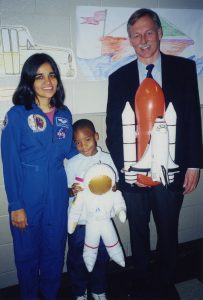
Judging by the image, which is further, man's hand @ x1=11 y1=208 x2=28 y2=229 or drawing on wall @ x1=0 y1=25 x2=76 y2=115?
drawing on wall @ x1=0 y1=25 x2=76 y2=115

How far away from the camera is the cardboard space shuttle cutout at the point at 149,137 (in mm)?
1255

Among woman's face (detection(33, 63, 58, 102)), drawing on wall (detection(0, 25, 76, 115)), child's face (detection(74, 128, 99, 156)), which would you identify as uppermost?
drawing on wall (detection(0, 25, 76, 115))

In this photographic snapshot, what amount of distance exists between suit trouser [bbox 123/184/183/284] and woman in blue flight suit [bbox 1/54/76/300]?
0.47 metres

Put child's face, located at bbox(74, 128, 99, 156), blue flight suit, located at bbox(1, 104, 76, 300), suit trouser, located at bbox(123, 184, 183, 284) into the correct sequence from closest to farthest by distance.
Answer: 1. blue flight suit, located at bbox(1, 104, 76, 300)
2. child's face, located at bbox(74, 128, 99, 156)
3. suit trouser, located at bbox(123, 184, 183, 284)

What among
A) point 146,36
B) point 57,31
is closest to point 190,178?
point 146,36

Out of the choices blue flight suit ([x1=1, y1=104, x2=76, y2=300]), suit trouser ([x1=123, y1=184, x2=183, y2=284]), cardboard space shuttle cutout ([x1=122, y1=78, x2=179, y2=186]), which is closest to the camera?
cardboard space shuttle cutout ([x1=122, y1=78, x2=179, y2=186])

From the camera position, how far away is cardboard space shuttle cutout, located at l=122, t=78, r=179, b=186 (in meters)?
1.25

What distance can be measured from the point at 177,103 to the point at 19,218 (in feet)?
3.67

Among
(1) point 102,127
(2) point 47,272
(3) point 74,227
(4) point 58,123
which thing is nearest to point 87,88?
(1) point 102,127

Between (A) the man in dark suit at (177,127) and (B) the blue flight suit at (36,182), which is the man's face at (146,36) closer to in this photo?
(A) the man in dark suit at (177,127)

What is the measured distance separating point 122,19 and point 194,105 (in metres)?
0.78

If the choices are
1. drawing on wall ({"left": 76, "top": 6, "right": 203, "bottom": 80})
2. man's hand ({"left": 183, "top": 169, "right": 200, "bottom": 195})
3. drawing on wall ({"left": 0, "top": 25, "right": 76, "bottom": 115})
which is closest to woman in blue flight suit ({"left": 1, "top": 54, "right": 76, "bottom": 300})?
drawing on wall ({"left": 0, "top": 25, "right": 76, "bottom": 115})

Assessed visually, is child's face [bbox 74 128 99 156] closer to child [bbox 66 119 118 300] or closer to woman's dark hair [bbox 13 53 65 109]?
child [bbox 66 119 118 300]

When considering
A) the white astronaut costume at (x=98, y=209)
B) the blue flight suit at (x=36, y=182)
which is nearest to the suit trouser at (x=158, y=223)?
the white astronaut costume at (x=98, y=209)
